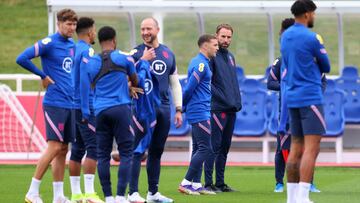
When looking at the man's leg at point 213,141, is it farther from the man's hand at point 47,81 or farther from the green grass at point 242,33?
the green grass at point 242,33

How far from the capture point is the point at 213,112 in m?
17.4

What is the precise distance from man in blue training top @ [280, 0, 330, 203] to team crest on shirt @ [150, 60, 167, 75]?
2326 mm

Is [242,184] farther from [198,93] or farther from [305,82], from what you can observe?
[305,82]

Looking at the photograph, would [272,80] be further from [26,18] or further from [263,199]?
[26,18]

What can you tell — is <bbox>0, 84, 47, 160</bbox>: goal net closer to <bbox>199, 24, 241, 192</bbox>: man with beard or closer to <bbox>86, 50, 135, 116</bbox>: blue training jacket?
<bbox>199, 24, 241, 192</bbox>: man with beard

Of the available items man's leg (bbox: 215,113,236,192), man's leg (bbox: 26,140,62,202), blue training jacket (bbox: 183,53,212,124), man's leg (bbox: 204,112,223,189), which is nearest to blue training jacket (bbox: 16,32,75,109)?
man's leg (bbox: 26,140,62,202)

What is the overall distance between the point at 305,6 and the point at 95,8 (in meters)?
12.9

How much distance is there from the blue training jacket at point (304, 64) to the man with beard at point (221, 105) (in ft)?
14.2

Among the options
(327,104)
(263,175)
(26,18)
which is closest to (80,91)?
(263,175)

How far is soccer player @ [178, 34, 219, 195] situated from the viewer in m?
16.5

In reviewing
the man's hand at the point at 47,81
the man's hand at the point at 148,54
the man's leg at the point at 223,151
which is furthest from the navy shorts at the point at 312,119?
the man's leg at the point at 223,151

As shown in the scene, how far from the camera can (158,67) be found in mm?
15031

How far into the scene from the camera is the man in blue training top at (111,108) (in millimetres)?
13703

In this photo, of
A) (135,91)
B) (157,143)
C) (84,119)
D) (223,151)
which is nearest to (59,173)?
(84,119)
